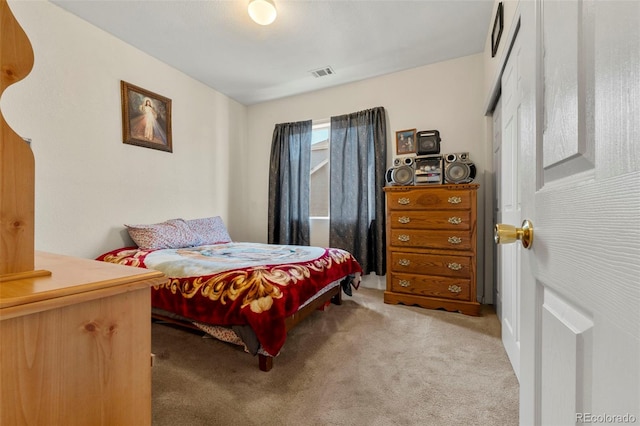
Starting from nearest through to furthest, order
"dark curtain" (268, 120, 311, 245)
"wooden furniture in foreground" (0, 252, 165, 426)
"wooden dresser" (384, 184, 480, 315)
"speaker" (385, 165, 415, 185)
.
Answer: "wooden furniture in foreground" (0, 252, 165, 426)
"wooden dresser" (384, 184, 480, 315)
"speaker" (385, 165, 415, 185)
"dark curtain" (268, 120, 311, 245)

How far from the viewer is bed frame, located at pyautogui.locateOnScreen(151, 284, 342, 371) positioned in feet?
5.08

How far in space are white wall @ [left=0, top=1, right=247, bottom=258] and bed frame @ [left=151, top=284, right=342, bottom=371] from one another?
1101mm

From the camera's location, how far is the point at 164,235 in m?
2.59

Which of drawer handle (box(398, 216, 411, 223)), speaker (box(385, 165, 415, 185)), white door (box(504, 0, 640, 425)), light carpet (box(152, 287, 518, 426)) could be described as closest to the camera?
white door (box(504, 0, 640, 425))

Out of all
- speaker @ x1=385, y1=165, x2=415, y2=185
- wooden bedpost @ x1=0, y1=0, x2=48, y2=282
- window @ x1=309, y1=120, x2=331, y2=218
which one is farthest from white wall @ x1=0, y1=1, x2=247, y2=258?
speaker @ x1=385, y1=165, x2=415, y2=185

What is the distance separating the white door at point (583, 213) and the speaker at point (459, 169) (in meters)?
2.07

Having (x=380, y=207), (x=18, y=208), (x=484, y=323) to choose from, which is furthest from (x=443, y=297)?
(x=18, y=208)

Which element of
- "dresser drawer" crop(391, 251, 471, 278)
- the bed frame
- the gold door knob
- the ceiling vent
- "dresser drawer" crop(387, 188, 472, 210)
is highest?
the ceiling vent

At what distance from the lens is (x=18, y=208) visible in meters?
0.55

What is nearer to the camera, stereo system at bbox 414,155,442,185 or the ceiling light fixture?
the ceiling light fixture

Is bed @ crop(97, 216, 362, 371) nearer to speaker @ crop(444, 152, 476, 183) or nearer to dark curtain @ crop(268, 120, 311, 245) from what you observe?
dark curtain @ crop(268, 120, 311, 245)

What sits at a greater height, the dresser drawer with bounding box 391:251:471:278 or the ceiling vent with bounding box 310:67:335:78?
the ceiling vent with bounding box 310:67:335:78

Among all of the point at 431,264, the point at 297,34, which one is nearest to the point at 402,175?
the point at 431,264

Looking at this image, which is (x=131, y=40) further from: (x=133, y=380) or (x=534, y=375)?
(x=534, y=375)
